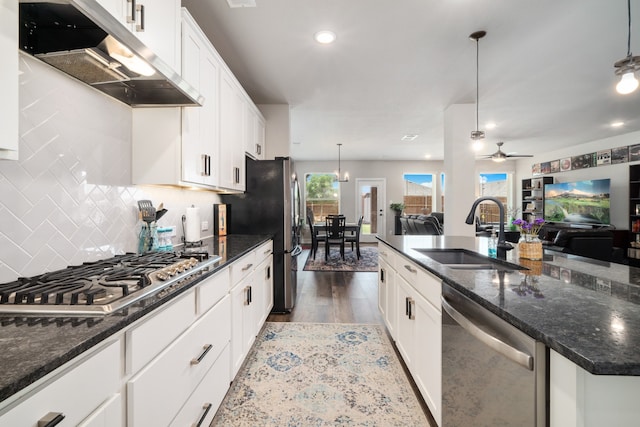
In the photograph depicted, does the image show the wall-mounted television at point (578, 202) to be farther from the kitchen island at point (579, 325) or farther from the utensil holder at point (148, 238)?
the utensil holder at point (148, 238)

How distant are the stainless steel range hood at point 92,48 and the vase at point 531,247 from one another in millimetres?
2023

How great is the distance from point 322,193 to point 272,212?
6.25 meters

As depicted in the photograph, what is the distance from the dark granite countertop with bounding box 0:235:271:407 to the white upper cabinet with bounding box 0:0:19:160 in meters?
0.49

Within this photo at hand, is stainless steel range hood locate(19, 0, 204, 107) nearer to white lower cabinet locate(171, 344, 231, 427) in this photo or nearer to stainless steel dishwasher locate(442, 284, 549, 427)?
white lower cabinet locate(171, 344, 231, 427)

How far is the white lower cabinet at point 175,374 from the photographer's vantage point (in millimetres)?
906

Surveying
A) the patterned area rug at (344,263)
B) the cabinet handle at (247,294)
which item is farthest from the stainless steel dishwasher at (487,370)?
the patterned area rug at (344,263)

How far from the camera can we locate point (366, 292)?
398cm

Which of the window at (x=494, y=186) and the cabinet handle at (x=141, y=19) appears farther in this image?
the window at (x=494, y=186)

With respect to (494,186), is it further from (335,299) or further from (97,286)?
(97,286)

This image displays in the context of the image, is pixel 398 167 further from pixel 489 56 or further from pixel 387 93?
pixel 489 56

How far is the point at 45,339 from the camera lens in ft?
2.29

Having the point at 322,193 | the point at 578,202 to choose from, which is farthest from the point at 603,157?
the point at 322,193

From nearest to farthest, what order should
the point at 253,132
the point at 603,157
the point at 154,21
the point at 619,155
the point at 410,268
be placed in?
the point at 154,21
the point at 410,268
the point at 253,132
the point at 619,155
the point at 603,157

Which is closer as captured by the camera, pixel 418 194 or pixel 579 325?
pixel 579 325
